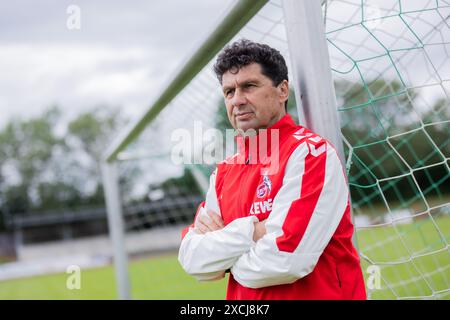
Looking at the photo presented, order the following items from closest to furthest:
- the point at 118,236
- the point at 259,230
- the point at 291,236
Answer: the point at 291,236, the point at 259,230, the point at 118,236

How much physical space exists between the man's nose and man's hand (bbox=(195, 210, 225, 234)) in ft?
1.22

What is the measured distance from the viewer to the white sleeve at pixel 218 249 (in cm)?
141

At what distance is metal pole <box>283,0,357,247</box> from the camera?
155 centimetres

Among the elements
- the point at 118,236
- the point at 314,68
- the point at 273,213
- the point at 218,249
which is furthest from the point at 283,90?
the point at 118,236

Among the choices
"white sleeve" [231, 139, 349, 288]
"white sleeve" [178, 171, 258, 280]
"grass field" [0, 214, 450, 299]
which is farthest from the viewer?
"grass field" [0, 214, 450, 299]

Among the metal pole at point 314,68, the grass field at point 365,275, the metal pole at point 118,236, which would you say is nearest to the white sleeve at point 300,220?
the metal pole at point 314,68

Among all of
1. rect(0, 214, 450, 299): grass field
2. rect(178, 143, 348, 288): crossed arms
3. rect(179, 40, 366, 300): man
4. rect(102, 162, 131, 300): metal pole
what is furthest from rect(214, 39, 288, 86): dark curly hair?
rect(102, 162, 131, 300): metal pole

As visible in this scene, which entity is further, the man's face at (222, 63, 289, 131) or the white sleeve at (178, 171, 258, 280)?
the man's face at (222, 63, 289, 131)

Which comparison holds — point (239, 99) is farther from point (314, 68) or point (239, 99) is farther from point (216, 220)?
point (216, 220)

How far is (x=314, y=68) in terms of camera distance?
155 cm

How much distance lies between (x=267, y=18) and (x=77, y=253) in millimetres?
25669

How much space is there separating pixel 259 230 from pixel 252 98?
0.41 metres

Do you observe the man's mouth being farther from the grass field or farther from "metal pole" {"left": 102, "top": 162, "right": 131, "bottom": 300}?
"metal pole" {"left": 102, "top": 162, "right": 131, "bottom": 300}

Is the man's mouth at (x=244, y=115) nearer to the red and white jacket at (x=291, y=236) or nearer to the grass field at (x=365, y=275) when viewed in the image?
the red and white jacket at (x=291, y=236)
